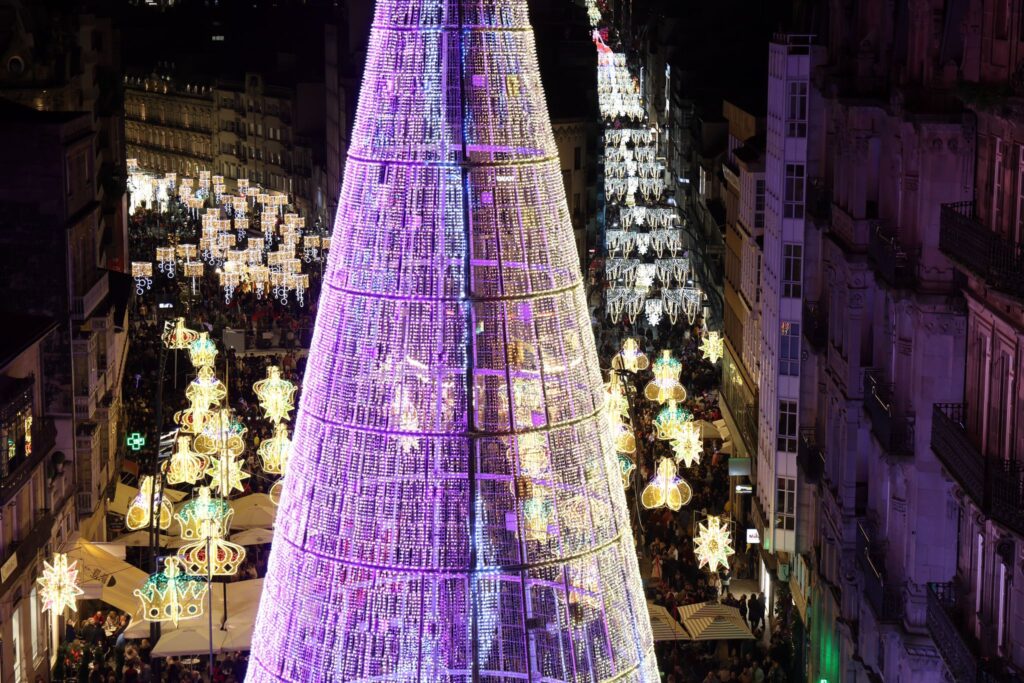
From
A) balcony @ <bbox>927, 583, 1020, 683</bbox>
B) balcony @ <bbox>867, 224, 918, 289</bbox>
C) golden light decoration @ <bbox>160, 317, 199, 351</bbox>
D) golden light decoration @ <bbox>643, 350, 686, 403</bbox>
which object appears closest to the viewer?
balcony @ <bbox>927, 583, 1020, 683</bbox>

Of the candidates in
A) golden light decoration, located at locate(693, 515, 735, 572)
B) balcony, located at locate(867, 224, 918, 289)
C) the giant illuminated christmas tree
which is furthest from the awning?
the giant illuminated christmas tree

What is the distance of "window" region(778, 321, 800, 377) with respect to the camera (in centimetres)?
4412

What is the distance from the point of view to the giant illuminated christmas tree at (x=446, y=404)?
664 inches

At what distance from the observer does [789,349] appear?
44.3 meters

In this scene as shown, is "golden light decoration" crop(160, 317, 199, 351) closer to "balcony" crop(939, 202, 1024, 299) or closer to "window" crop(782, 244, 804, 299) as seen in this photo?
"window" crop(782, 244, 804, 299)

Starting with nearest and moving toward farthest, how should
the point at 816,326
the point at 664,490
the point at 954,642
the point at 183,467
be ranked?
the point at 954,642, the point at 816,326, the point at 664,490, the point at 183,467

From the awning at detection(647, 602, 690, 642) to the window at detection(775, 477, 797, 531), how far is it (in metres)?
5.90

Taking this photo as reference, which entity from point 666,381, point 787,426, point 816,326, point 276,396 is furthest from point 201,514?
point 666,381

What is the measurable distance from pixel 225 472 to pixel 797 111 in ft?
49.3

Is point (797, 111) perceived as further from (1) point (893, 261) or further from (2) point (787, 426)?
(1) point (893, 261)

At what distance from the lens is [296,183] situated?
139 m

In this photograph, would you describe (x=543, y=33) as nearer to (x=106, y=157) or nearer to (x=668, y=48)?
(x=668, y=48)

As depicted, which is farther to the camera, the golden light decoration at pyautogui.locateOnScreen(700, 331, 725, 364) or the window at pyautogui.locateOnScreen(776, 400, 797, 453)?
the golden light decoration at pyautogui.locateOnScreen(700, 331, 725, 364)

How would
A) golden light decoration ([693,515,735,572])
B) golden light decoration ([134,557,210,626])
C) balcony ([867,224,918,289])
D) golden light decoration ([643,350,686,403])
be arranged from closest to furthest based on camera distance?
balcony ([867,224,918,289])
golden light decoration ([134,557,210,626])
golden light decoration ([693,515,735,572])
golden light decoration ([643,350,686,403])
